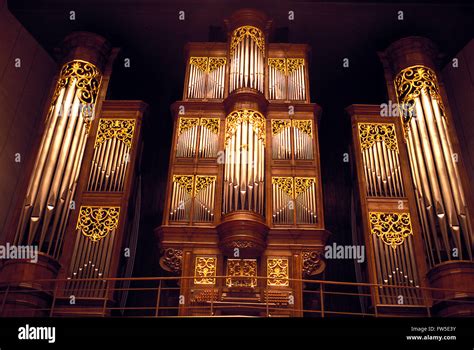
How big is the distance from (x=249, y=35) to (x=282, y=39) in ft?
3.00

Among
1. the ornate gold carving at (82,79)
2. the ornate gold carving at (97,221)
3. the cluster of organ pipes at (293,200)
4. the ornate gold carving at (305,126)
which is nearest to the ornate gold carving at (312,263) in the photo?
the cluster of organ pipes at (293,200)

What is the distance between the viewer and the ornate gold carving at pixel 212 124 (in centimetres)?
961

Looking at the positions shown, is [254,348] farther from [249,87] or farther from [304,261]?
[249,87]

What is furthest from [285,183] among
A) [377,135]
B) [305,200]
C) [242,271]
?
[377,135]

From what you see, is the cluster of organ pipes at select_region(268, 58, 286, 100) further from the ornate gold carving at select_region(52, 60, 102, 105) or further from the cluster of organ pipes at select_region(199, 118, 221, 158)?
the ornate gold carving at select_region(52, 60, 102, 105)

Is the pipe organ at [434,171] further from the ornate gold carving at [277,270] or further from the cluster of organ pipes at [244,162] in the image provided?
the cluster of organ pipes at [244,162]

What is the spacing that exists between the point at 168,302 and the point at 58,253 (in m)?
1.85

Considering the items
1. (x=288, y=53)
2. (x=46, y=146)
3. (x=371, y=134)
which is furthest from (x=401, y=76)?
(x=46, y=146)

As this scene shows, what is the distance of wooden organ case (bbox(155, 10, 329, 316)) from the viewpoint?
7.92 meters

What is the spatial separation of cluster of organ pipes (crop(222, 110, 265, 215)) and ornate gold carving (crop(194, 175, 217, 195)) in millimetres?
270

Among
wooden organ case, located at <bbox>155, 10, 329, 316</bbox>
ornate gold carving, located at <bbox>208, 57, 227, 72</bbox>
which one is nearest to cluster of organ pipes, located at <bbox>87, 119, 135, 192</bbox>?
wooden organ case, located at <bbox>155, 10, 329, 316</bbox>

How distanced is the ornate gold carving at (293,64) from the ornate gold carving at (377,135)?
1.64m

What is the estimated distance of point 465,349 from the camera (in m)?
5.96

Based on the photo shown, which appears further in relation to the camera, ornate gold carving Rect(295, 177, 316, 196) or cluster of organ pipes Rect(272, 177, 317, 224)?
ornate gold carving Rect(295, 177, 316, 196)
